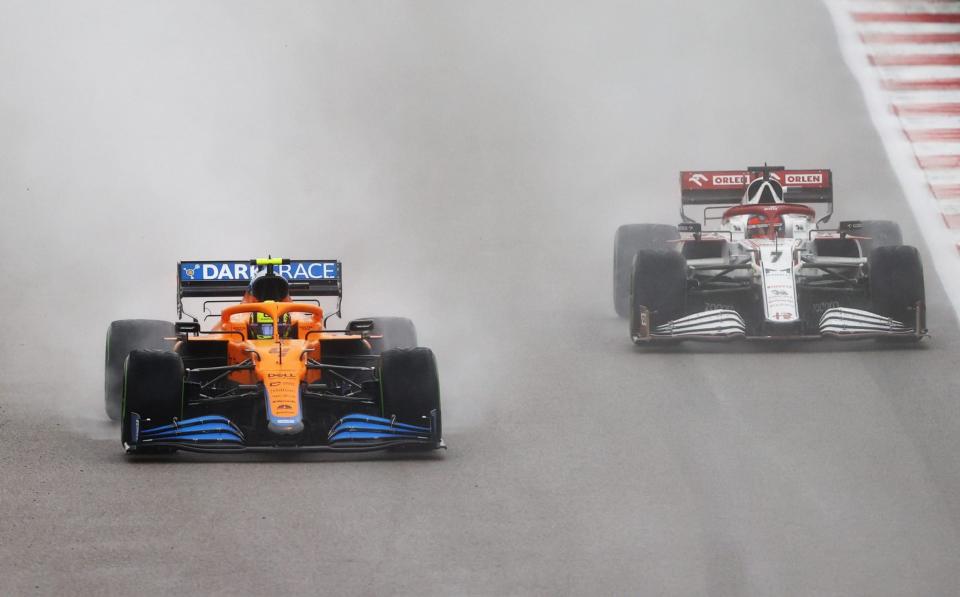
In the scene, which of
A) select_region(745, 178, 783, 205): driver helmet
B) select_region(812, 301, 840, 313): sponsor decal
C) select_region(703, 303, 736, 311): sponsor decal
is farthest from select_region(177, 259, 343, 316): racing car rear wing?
select_region(745, 178, 783, 205): driver helmet

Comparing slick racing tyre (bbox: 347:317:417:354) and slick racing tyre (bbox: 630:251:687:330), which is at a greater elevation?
slick racing tyre (bbox: 630:251:687:330)

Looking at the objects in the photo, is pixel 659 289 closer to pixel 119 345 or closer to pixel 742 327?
pixel 742 327

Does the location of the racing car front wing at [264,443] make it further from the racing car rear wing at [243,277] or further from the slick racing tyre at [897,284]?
the slick racing tyre at [897,284]

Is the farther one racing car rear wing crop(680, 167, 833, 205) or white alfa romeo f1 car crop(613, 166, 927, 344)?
racing car rear wing crop(680, 167, 833, 205)

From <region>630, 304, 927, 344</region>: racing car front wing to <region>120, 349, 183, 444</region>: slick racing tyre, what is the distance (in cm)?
628

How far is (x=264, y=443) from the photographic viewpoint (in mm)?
12039

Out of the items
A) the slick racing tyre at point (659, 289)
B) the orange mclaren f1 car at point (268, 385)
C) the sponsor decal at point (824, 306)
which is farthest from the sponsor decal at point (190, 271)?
the sponsor decal at point (824, 306)

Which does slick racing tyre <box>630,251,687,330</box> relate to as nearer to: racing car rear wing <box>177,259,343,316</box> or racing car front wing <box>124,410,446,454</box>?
racing car rear wing <box>177,259,343,316</box>

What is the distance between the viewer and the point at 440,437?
11828mm

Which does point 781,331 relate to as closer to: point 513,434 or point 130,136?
point 513,434

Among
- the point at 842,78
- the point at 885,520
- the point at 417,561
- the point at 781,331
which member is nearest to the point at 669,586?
the point at 417,561

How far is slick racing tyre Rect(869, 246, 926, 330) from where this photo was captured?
16.4 metres

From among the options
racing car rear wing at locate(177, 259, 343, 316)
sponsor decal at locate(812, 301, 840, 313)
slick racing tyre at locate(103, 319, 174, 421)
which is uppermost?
racing car rear wing at locate(177, 259, 343, 316)

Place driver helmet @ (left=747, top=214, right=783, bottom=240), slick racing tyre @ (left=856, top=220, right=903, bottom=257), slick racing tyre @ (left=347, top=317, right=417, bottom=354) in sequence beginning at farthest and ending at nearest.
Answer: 1. slick racing tyre @ (left=856, top=220, right=903, bottom=257)
2. driver helmet @ (left=747, top=214, right=783, bottom=240)
3. slick racing tyre @ (left=347, top=317, right=417, bottom=354)
